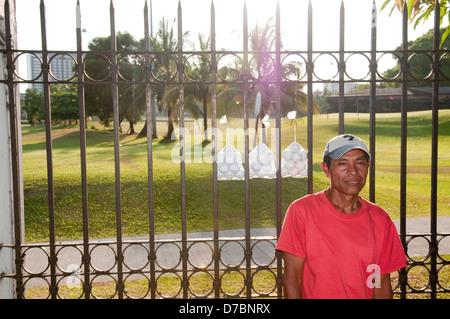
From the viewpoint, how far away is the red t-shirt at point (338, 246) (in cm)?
235

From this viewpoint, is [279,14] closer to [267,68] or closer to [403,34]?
[267,68]

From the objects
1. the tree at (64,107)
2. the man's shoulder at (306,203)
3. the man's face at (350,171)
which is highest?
the tree at (64,107)

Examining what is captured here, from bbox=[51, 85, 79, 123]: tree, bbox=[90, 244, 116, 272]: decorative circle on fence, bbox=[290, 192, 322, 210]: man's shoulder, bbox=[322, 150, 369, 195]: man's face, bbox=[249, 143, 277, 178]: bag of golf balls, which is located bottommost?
bbox=[90, 244, 116, 272]: decorative circle on fence

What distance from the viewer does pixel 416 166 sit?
18359mm

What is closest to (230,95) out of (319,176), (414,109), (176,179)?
(319,176)

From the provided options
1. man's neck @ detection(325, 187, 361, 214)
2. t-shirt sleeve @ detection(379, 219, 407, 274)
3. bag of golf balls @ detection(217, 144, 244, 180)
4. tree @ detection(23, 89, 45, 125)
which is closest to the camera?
t-shirt sleeve @ detection(379, 219, 407, 274)

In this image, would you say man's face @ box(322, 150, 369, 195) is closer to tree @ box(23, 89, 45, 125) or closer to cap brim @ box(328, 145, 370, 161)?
cap brim @ box(328, 145, 370, 161)

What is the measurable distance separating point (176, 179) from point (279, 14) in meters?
8.68

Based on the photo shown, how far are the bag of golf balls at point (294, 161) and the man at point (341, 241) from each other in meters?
10.0

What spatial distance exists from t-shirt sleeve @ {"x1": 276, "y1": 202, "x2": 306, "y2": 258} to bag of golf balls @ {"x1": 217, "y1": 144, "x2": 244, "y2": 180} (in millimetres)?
9670

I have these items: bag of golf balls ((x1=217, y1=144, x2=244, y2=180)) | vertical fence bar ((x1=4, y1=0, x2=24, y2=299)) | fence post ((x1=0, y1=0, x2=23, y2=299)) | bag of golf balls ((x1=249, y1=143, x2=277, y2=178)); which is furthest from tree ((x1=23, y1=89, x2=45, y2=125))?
vertical fence bar ((x1=4, y1=0, x2=24, y2=299))

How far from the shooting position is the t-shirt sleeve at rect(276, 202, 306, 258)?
7.98ft

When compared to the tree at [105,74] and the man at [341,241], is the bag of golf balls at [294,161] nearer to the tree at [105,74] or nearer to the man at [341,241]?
the man at [341,241]

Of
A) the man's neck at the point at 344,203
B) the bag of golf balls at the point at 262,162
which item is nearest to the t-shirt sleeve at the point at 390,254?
the man's neck at the point at 344,203
